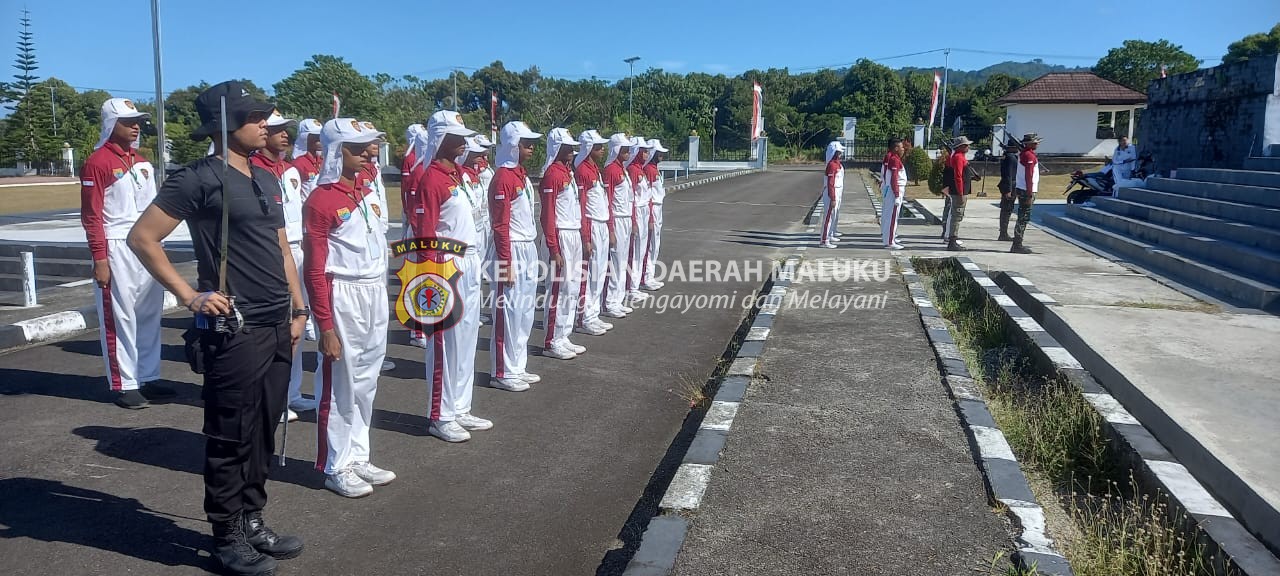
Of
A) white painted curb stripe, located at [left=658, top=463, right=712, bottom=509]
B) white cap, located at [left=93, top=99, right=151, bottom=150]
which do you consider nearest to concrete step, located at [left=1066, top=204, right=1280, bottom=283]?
white painted curb stripe, located at [left=658, top=463, right=712, bottom=509]

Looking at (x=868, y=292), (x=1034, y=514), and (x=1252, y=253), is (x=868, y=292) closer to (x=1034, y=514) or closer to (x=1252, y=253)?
(x=1252, y=253)

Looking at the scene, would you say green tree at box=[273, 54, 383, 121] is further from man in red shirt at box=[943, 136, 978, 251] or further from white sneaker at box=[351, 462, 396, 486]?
white sneaker at box=[351, 462, 396, 486]

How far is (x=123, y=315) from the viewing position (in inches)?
218

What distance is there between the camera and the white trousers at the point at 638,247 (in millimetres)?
9383

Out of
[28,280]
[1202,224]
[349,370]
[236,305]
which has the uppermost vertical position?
[1202,224]

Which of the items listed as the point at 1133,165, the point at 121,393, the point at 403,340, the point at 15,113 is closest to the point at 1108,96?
the point at 1133,165

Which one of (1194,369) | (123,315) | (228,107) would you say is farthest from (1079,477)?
(123,315)

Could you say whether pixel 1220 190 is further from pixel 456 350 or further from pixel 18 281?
pixel 18 281

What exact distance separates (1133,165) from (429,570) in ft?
58.6

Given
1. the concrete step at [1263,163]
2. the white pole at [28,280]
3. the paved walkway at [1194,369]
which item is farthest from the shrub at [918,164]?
the white pole at [28,280]

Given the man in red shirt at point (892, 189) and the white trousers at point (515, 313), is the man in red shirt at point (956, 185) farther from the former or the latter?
the white trousers at point (515, 313)

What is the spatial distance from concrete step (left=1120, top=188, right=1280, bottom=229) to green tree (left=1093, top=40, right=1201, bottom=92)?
177 ft

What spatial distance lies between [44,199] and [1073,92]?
42051 millimetres

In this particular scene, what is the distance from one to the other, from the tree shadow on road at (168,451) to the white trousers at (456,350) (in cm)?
79
